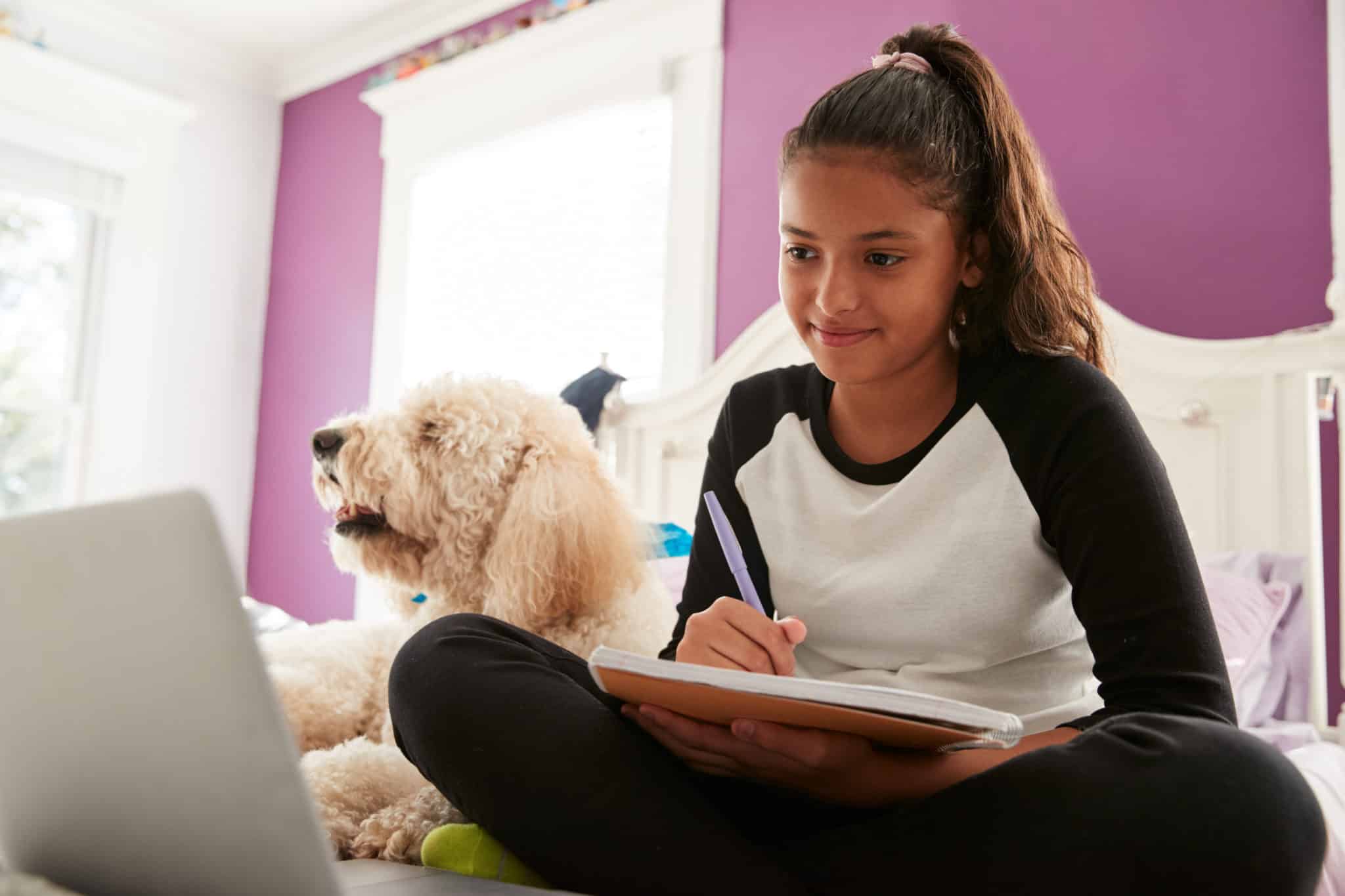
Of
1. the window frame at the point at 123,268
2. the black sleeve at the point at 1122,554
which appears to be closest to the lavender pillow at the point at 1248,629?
the black sleeve at the point at 1122,554

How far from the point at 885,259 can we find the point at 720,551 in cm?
35

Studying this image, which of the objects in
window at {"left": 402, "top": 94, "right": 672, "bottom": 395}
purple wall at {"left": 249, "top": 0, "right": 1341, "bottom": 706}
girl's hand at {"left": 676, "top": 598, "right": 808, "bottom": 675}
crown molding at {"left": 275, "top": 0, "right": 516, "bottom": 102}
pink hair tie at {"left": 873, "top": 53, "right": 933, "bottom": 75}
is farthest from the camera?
crown molding at {"left": 275, "top": 0, "right": 516, "bottom": 102}

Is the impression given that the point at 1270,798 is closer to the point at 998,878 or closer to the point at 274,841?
the point at 998,878

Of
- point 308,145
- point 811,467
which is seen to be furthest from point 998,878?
point 308,145

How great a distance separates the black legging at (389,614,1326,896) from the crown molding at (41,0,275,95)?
3.61 meters

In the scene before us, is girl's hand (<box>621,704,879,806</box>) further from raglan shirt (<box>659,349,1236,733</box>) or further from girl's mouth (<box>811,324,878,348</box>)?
girl's mouth (<box>811,324,878,348</box>)

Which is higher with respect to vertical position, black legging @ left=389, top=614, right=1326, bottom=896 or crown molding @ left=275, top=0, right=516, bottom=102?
crown molding @ left=275, top=0, right=516, bottom=102

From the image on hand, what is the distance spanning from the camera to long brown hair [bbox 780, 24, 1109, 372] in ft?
3.41

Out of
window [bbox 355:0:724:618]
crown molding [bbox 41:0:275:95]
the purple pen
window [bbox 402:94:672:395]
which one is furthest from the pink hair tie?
crown molding [bbox 41:0:275:95]

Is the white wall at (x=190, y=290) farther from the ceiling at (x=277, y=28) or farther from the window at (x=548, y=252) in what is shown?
the window at (x=548, y=252)

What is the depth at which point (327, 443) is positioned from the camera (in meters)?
1.54

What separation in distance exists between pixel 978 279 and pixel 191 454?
3542 millimetres

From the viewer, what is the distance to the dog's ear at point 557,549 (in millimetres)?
1350

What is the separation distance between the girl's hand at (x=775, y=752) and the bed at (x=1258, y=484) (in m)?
0.73
